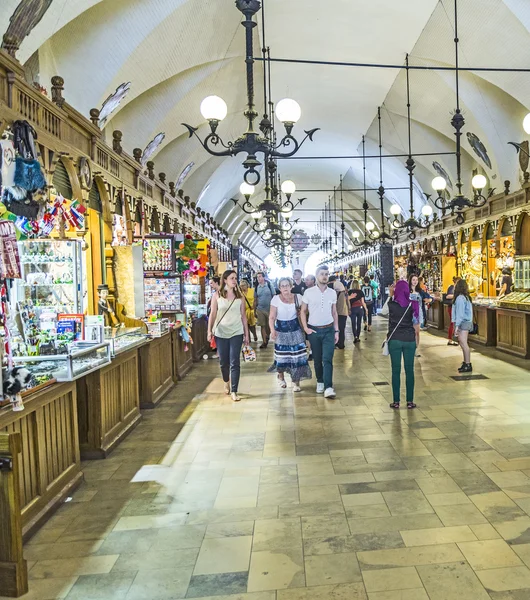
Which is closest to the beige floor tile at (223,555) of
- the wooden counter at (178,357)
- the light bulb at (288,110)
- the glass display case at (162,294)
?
the light bulb at (288,110)

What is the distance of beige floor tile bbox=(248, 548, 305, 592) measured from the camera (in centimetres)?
253

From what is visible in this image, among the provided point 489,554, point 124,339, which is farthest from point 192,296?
point 489,554

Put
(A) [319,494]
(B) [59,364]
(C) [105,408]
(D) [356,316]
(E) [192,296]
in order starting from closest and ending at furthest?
(A) [319,494], (B) [59,364], (C) [105,408], (E) [192,296], (D) [356,316]

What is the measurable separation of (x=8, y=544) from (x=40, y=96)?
176 inches

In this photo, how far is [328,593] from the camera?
245 cm

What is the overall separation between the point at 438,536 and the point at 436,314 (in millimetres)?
12759

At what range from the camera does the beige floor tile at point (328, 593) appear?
7.92 feet

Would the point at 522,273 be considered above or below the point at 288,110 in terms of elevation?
below

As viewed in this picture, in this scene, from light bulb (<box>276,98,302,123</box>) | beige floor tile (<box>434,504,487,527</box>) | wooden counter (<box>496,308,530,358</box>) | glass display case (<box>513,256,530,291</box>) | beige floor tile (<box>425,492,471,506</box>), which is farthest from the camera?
glass display case (<box>513,256,530,291</box>)

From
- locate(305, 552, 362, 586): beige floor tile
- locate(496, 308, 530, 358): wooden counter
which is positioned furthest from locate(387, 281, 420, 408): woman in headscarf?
locate(496, 308, 530, 358): wooden counter

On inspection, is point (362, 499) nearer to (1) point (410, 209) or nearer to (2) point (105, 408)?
(2) point (105, 408)

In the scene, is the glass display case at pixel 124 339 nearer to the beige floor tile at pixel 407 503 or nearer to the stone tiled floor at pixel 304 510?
the stone tiled floor at pixel 304 510

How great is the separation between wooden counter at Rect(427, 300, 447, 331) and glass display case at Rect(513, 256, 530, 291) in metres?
2.30

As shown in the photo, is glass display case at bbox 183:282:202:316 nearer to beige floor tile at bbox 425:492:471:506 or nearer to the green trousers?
the green trousers
